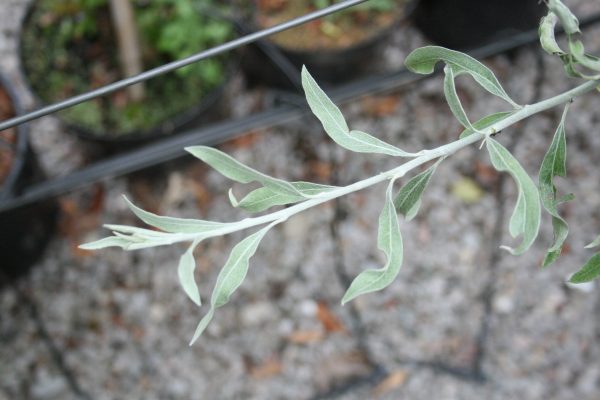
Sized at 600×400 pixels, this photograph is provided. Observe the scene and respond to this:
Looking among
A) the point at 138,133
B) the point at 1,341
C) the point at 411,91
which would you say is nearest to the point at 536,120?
the point at 411,91

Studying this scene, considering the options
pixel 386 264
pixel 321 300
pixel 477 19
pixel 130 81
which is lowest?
pixel 321 300

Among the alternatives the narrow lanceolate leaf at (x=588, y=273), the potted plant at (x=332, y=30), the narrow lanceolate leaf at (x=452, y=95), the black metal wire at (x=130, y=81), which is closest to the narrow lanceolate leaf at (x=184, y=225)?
the black metal wire at (x=130, y=81)

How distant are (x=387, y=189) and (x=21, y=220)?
1.13 m

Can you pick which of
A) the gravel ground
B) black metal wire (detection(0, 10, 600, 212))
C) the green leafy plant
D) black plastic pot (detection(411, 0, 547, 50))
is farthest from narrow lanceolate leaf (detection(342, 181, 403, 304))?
black plastic pot (detection(411, 0, 547, 50))

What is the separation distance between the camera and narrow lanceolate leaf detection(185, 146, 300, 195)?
0.60m

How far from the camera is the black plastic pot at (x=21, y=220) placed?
144cm

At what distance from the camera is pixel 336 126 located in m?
0.65

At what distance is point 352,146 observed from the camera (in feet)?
2.13

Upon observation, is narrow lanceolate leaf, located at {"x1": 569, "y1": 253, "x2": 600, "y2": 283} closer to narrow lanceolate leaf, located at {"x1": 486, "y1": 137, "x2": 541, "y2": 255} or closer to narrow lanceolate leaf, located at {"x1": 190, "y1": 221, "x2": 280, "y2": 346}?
narrow lanceolate leaf, located at {"x1": 486, "y1": 137, "x2": 541, "y2": 255}

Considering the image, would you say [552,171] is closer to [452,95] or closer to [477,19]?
[452,95]

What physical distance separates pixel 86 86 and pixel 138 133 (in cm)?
24

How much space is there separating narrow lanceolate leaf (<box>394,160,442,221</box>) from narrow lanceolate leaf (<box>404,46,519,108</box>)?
0.10 m

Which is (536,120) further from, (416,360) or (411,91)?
(416,360)

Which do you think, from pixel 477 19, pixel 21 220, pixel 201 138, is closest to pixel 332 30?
pixel 477 19
